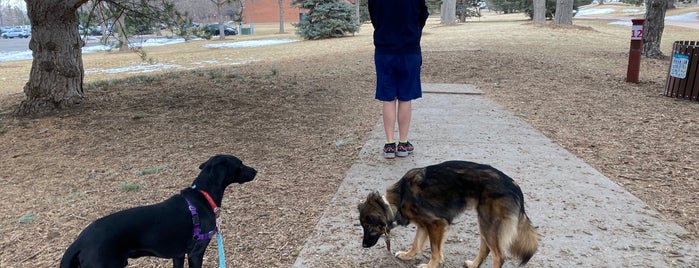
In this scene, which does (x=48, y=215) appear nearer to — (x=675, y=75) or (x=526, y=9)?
(x=675, y=75)

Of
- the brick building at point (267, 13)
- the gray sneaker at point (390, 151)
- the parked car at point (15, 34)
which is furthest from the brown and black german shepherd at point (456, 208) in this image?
the brick building at point (267, 13)

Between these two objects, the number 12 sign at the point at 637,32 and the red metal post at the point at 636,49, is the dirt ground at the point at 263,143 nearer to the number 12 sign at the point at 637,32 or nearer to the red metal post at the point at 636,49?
the red metal post at the point at 636,49

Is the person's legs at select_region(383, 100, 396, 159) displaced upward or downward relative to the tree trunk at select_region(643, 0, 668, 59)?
downward

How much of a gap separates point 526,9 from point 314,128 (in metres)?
35.1

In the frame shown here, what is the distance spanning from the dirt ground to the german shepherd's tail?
4.42ft

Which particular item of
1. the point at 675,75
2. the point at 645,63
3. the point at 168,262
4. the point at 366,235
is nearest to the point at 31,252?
the point at 168,262

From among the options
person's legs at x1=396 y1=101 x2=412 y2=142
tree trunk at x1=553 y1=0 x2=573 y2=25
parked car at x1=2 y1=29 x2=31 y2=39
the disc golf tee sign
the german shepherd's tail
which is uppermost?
tree trunk at x1=553 y1=0 x2=573 y2=25

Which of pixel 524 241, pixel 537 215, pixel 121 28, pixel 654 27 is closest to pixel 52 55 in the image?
pixel 121 28

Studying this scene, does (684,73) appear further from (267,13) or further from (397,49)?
(267,13)

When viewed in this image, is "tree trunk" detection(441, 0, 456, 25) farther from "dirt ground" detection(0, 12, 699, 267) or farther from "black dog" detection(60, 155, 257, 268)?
"black dog" detection(60, 155, 257, 268)

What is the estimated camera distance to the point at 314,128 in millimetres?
6102

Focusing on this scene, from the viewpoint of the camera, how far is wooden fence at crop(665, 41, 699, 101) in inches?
279

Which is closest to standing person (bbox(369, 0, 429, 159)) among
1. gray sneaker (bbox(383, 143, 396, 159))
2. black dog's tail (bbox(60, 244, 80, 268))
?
gray sneaker (bbox(383, 143, 396, 159))

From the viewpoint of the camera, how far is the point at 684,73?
23.7 ft
